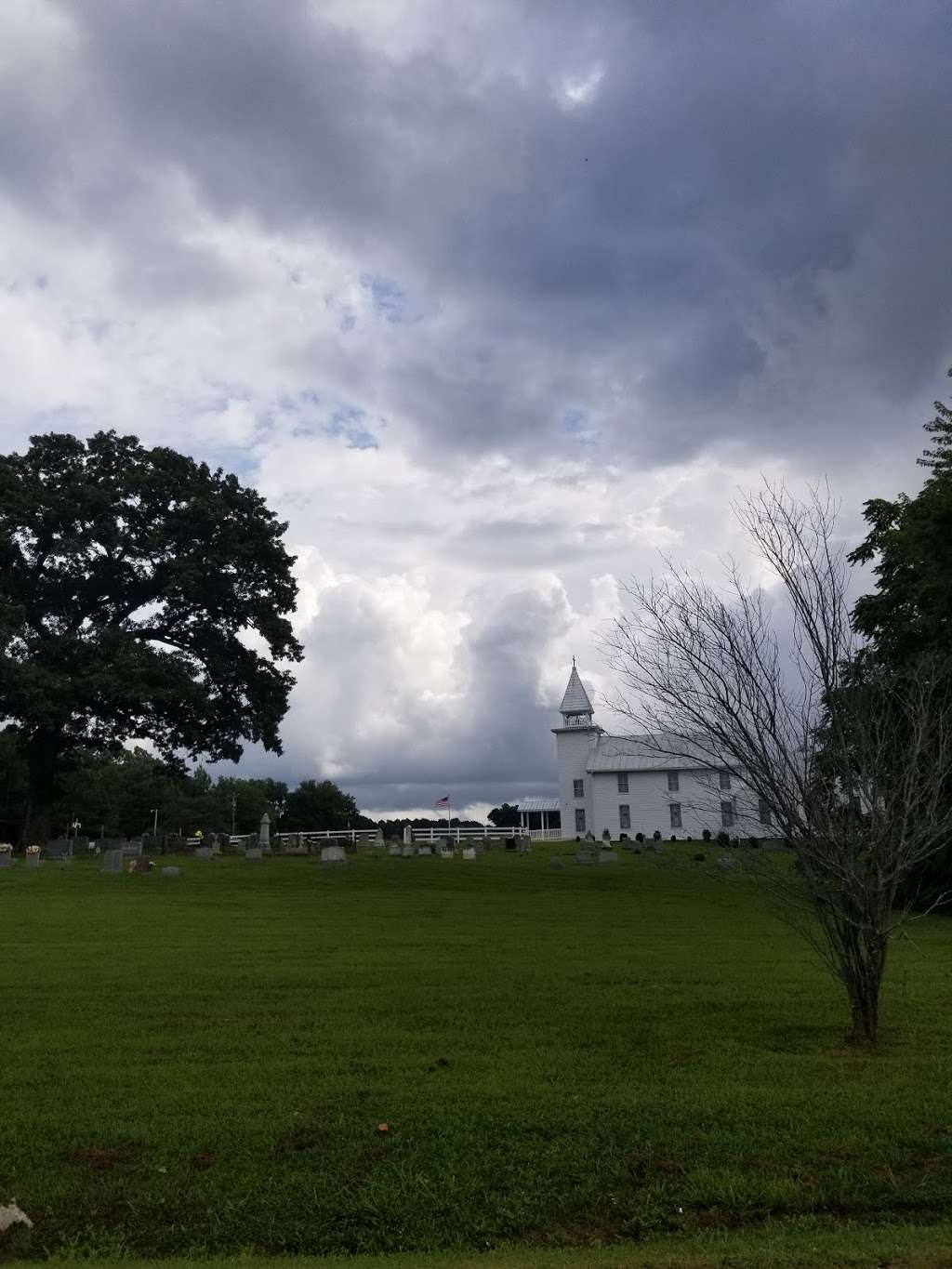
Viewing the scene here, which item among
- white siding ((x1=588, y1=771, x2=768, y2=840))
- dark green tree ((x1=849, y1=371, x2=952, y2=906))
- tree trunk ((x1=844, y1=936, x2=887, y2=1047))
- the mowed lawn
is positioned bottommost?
the mowed lawn

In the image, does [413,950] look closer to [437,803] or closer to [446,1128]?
[446,1128]

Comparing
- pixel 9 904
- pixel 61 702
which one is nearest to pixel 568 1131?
pixel 9 904

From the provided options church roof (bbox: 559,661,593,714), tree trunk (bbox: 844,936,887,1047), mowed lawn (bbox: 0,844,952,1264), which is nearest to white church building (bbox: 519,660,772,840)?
church roof (bbox: 559,661,593,714)

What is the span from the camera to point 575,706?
246ft

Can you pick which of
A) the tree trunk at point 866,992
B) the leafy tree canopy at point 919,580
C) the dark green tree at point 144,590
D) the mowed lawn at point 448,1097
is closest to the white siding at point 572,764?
the dark green tree at point 144,590

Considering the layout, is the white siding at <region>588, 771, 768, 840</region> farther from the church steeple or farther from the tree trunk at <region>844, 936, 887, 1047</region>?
the tree trunk at <region>844, 936, 887, 1047</region>

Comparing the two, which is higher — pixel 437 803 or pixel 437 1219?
pixel 437 803

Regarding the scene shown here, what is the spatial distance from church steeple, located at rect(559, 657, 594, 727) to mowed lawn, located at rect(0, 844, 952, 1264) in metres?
59.4

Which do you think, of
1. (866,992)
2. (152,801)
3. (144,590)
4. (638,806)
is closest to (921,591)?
(866,992)

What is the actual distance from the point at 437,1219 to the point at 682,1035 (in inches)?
164

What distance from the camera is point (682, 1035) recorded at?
984cm

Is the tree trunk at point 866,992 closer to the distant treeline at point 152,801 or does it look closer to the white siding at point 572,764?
the distant treeline at point 152,801

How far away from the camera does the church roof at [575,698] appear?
245 ft

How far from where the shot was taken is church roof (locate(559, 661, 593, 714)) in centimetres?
7481
